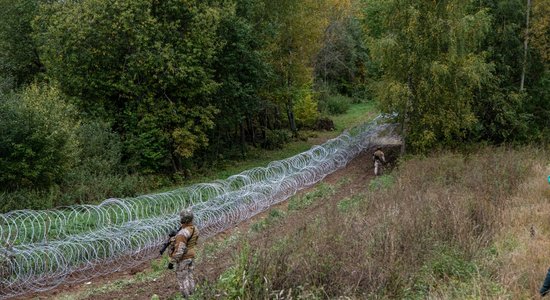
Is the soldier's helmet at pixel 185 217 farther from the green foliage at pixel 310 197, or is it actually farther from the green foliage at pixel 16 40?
the green foliage at pixel 16 40

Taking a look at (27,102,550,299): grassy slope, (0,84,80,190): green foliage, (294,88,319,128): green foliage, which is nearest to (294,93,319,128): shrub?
(294,88,319,128): green foliage

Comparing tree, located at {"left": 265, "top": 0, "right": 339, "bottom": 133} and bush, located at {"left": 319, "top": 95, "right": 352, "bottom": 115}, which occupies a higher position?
tree, located at {"left": 265, "top": 0, "right": 339, "bottom": 133}

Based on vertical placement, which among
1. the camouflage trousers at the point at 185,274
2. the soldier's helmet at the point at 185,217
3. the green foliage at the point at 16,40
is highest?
the green foliage at the point at 16,40

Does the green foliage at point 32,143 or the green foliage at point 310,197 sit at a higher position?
the green foliage at point 32,143

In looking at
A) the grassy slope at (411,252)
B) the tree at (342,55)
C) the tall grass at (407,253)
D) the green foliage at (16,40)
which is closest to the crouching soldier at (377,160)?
the grassy slope at (411,252)

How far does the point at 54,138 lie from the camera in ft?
52.7

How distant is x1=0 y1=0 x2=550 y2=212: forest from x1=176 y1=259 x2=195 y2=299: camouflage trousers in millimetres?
9140

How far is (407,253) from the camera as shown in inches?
308

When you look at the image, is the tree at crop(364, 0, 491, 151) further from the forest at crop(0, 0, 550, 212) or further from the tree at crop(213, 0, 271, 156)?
the tree at crop(213, 0, 271, 156)

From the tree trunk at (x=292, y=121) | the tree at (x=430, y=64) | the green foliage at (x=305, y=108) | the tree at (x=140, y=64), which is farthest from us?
the green foliage at (x=305, y=108)

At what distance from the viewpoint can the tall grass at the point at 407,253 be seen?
6.70m

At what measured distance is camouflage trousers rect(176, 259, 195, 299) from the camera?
27.1 feet

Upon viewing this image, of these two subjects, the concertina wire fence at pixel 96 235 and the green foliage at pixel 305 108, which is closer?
the concertina wire fence at pixel 96 235

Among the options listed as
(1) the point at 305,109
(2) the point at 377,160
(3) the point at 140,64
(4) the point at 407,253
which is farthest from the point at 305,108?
(4) the point at 407,253
